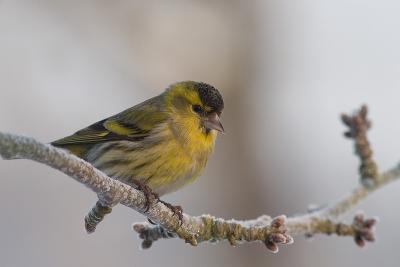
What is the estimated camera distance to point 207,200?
22.8ft

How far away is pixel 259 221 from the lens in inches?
108

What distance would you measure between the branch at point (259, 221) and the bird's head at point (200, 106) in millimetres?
691

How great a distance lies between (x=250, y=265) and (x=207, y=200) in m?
1.08

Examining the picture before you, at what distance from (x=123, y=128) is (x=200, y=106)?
Answer: 42 cm

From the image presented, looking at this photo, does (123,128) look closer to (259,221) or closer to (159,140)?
(159,140)

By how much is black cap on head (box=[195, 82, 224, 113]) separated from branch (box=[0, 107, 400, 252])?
69cm

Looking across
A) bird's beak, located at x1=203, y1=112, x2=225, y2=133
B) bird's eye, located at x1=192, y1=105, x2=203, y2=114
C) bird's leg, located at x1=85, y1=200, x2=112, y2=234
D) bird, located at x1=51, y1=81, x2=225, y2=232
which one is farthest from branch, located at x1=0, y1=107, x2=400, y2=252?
bird's eye, located at x1=192, y1=105, x2=203, y2=114

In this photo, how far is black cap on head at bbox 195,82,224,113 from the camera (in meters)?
3.54

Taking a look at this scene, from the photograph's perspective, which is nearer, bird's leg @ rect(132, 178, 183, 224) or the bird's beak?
bird's leg @ rect(132, 178, 183, 224)

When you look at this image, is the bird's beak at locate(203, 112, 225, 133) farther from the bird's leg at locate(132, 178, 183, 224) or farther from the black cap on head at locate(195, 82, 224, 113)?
the bird's leg at locate(132, 178, 183, 224)

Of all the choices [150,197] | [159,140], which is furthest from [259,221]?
[159,140]

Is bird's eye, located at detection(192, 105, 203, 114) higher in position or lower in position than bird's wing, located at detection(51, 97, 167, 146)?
higher

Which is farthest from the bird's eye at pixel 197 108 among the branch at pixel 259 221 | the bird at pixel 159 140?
the branch at pixel 259 221

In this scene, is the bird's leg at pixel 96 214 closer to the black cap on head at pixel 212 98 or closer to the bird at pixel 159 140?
the bird at pixel 159 140
